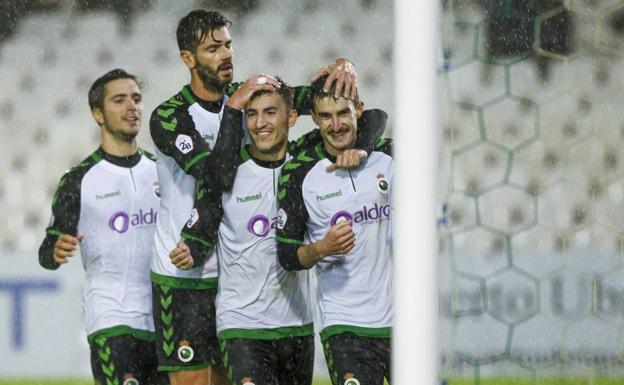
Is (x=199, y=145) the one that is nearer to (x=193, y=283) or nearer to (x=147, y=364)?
(x=193, y=283)

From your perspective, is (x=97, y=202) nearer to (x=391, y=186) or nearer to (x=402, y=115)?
(x=391, y=186)

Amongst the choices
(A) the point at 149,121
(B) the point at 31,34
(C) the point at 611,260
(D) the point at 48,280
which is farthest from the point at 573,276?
(B) the point at 31,34

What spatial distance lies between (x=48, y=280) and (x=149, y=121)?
14.0 inches

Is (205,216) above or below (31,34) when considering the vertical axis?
below

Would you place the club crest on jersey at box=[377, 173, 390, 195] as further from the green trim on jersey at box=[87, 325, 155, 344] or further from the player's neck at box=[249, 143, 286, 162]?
the green trim on jersey at box=[87, 325, 155, 344]

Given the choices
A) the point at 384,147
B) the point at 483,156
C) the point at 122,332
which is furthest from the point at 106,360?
the point at 483,156

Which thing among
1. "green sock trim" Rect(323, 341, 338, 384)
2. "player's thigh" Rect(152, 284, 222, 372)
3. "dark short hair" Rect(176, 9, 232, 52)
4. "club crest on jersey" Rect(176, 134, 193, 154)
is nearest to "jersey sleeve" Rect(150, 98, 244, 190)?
"club crest on jersey" Rect(176, 134, 193, 154)

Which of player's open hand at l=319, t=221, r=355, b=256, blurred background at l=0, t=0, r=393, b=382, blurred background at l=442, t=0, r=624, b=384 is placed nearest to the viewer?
player's open hand at l=319, t=221, r=355, b=256

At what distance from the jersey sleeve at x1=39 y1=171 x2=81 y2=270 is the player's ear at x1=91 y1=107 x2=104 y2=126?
0.10 m

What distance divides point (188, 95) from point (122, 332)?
428 millimetres

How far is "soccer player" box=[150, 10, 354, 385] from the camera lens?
5.74 ft

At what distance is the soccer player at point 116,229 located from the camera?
72.1 inches

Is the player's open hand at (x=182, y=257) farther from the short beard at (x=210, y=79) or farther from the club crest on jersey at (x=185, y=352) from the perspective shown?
the short beard at (x=210, y=79)

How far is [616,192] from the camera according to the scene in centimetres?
197
